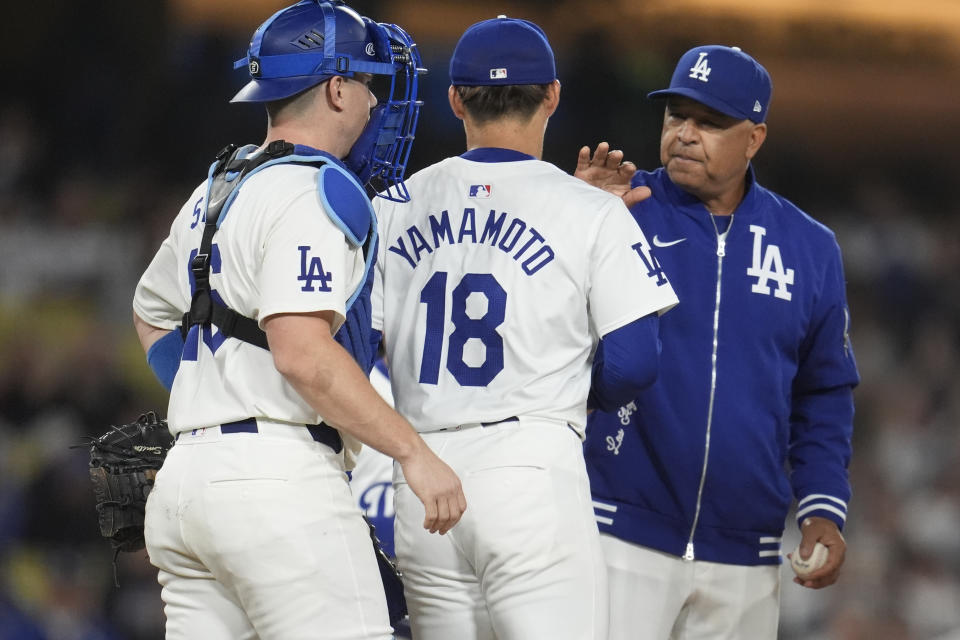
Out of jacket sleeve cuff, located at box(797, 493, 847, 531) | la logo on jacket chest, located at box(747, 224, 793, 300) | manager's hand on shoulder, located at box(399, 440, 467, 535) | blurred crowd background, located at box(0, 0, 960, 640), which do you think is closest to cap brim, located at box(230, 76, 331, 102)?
manager's hand on shoulder, located at box(399, 440, 467, 535)

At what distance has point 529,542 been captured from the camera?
2877mm

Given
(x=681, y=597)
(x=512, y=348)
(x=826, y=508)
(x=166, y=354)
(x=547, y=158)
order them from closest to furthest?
(x=512, y=348), (x=166, y=354), (x=681, y=597), (x=826, y=508), (x=547, y=158)

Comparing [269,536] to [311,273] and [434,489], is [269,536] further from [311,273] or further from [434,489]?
[311,273]

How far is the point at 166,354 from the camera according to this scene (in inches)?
127

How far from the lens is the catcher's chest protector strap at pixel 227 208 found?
267 centimetres

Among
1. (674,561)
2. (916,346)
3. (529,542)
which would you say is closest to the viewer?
(529,542)

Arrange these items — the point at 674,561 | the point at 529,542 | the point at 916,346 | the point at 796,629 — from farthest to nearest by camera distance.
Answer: the point at 916,346
the point at 796,629
the point at 674,561
the point at 529,542

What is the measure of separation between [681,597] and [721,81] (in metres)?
1.55

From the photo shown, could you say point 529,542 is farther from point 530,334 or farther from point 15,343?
point 15,343

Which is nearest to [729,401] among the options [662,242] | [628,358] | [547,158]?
[662,242]

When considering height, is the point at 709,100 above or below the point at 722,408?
above

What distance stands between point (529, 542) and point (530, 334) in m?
0.50

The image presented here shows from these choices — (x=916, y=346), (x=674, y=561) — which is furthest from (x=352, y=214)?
(x=916, y=346)

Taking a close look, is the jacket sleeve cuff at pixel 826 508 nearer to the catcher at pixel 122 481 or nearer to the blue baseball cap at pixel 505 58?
the blue baseball cap at pixel 505 58
